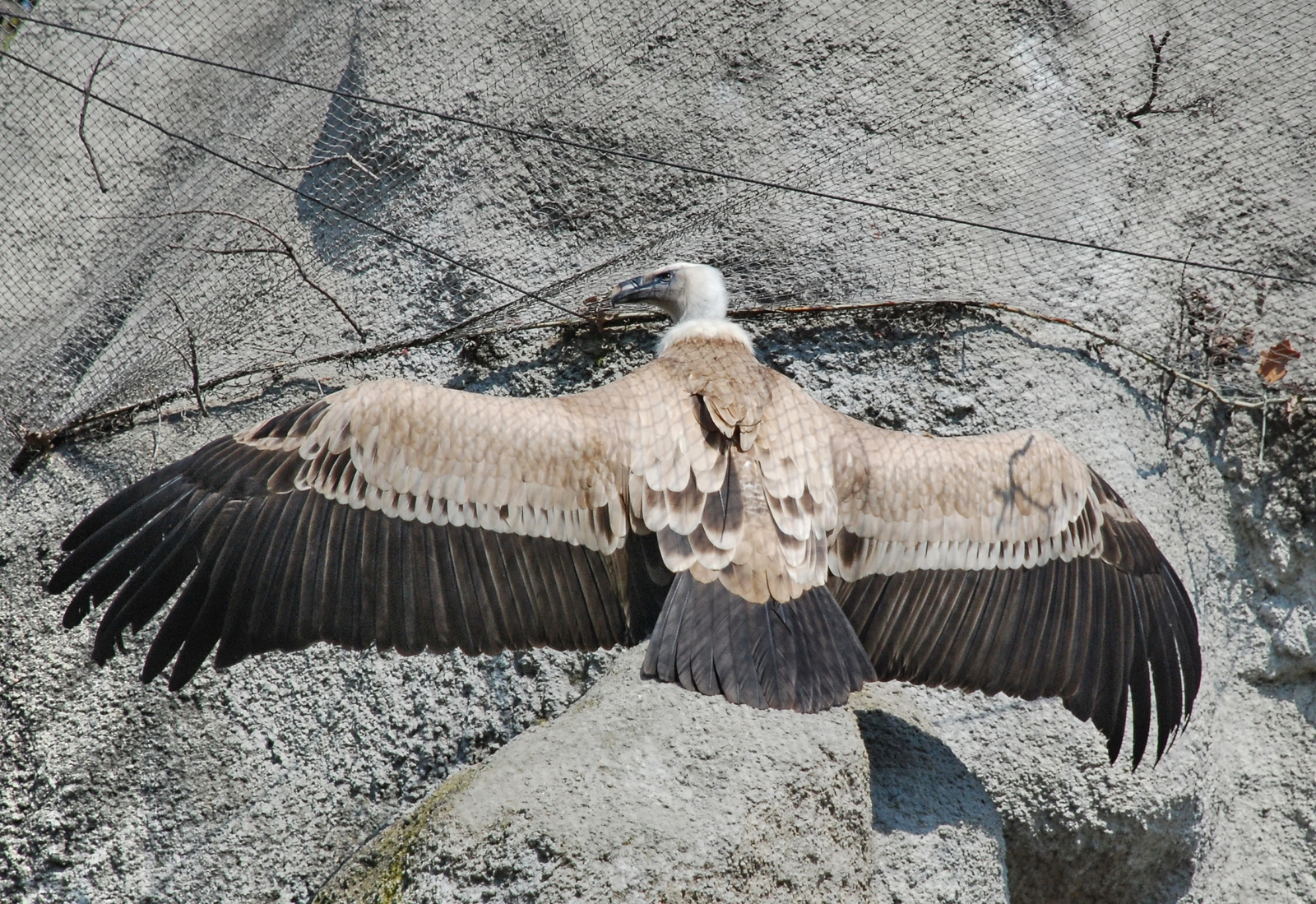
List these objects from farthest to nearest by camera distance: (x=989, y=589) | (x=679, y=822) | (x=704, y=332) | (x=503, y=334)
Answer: (x=503, y=334), (x=704, y=332), (x=989, y=589), (x=679, y=822)

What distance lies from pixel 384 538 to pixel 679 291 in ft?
5.10

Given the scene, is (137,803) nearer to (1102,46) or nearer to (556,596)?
(556,596)

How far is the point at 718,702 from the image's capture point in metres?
3.38

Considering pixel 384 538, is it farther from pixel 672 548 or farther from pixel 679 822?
pixel 679 822

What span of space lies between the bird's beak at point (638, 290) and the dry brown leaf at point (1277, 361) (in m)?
2.43

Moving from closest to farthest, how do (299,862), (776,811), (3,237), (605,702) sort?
(776,811) → (605,702) → (299,862) → (3,237)

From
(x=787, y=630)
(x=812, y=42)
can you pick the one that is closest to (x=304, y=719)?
(x=787, y=630)

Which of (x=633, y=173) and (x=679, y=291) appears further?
(x=633, y=173)

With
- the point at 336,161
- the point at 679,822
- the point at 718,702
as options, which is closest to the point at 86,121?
the point at 336,161

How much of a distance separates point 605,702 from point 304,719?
3.97 ft

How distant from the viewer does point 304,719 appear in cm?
402

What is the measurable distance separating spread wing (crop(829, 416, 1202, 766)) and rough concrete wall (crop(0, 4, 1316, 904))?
0.97 ft

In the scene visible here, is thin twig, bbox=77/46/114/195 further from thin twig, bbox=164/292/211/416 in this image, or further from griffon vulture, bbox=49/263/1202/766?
griffon vulture, bbox=49/263/1202/766

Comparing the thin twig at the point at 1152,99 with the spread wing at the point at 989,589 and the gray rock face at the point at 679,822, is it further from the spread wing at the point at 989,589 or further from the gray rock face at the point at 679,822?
the gray rock face at the point at 679,822
